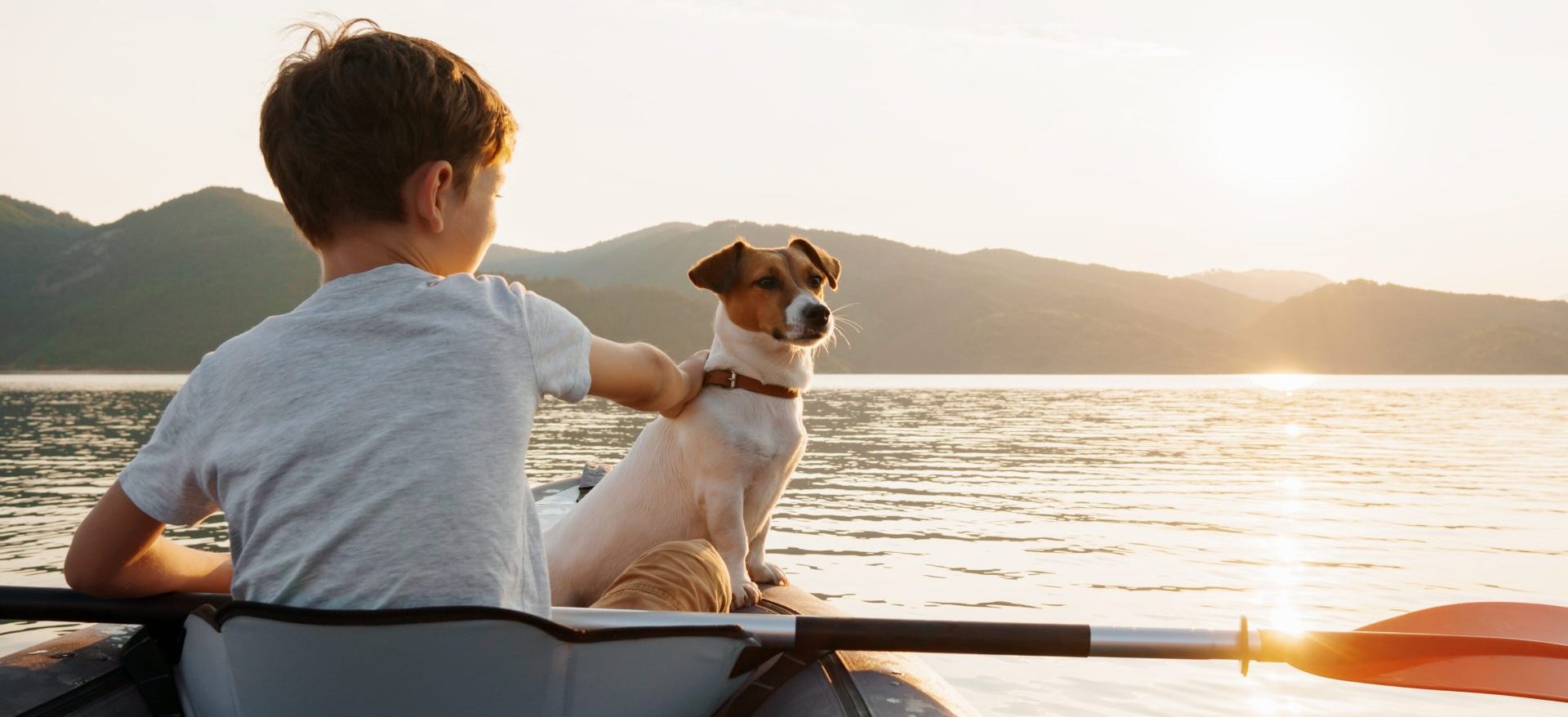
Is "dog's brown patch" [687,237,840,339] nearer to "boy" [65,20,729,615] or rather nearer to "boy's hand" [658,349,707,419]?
"boy's hand" [658,349,707,419]

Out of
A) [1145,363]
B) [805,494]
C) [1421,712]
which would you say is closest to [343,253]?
[1421,712]

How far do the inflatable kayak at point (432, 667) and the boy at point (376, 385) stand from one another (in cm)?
12

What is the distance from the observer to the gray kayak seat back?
1.66m

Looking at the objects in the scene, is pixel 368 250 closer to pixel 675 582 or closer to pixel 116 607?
A: pixel 116 607

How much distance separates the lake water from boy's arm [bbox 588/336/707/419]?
8.95ft

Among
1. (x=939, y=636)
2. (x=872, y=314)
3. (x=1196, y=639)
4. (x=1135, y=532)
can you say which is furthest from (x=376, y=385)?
(x=872, y=314)

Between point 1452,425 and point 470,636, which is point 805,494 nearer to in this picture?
point 470,636

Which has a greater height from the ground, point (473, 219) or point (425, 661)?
point (473, 219)

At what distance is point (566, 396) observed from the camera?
6.68 ft

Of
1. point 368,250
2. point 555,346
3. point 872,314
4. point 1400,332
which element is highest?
point 1400,332

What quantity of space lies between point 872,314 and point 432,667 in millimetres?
160342

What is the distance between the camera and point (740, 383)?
4.26 meters

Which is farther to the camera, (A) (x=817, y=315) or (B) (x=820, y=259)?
(B) (x=820, y=259)

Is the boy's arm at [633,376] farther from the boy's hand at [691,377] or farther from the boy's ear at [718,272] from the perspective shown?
the boy's ear at [718,272]
